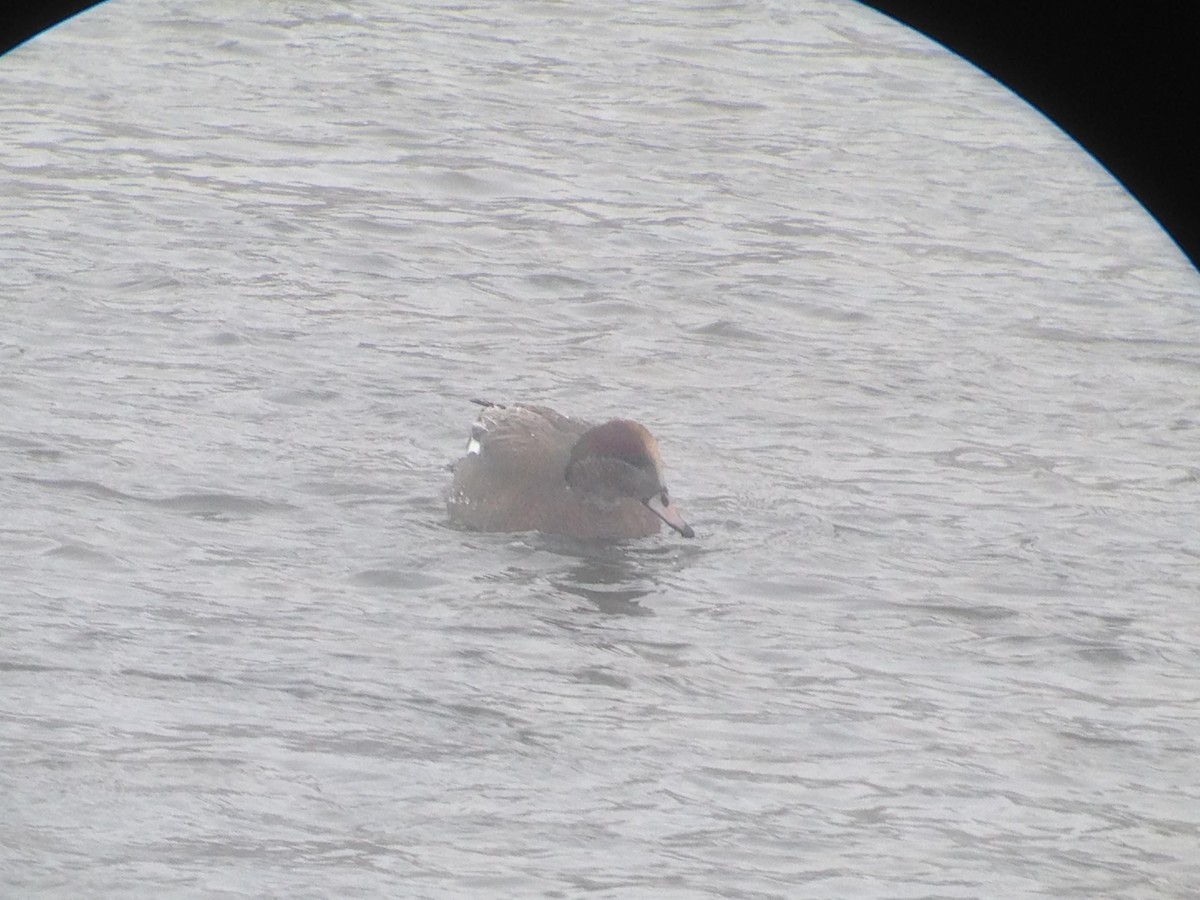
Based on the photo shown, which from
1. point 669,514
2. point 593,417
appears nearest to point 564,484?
point 669,514

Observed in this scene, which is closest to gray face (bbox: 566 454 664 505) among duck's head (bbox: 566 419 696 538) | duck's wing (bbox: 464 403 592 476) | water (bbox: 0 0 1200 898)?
duck's head (bbox: 566 419 696 538)

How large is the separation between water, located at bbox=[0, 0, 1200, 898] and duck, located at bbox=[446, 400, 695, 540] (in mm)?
168

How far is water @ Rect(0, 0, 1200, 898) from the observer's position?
254 inches

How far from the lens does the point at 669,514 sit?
9000 mm

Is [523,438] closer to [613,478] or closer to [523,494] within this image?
[523,494]

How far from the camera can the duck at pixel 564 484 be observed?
912 centimetres

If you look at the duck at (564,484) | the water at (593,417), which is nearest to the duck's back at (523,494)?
the duck at (564,484)

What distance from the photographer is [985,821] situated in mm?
6582

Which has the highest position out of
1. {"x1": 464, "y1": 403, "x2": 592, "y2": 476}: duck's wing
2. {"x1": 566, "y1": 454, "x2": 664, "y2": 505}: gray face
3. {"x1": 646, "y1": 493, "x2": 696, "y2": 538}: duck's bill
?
{"x1": 464, "y1": 403, "x2": 592, "y2": 476}: duck's wing

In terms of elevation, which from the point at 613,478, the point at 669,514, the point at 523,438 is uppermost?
the point at 523,438

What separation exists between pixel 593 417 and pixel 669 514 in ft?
6.36

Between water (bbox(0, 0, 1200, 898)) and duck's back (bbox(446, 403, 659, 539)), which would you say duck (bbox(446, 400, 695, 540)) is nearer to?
duck's back (bbox(446, 403, 659, 539))

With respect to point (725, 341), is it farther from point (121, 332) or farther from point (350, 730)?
point (350, 730)

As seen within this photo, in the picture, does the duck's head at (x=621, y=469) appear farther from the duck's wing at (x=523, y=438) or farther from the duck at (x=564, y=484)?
the duck's wing at (x=523, y=438)
